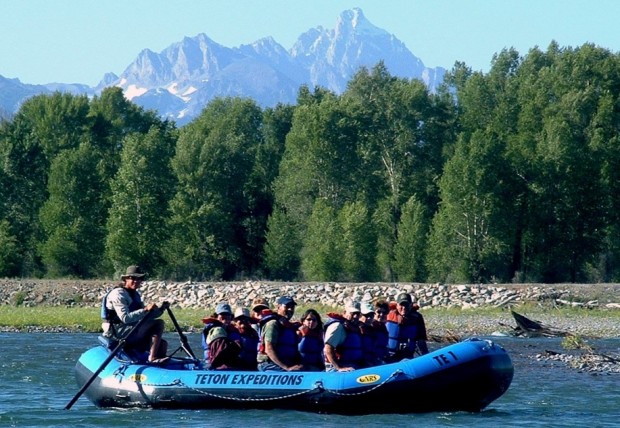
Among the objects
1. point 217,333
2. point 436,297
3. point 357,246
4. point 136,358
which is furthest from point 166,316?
point 217,333

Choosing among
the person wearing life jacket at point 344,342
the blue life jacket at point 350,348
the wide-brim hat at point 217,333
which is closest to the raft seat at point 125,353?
the wide-brim hat at point 217,333

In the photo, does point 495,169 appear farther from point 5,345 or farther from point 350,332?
point 350,332

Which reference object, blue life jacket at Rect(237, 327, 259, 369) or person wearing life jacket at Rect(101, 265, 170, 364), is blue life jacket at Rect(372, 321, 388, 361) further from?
person wearing life jacket at Rect(101, 265, 170, 364)

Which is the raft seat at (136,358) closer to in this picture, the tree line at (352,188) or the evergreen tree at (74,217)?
the tree line at (352,188)

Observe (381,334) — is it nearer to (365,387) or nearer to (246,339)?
(365,387)

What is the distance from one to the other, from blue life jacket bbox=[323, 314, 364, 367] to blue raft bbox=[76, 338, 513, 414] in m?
0.45

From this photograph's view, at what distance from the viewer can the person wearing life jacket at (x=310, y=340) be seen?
60.1 feet

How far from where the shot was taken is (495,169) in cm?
4769

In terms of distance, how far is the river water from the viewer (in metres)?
17.4

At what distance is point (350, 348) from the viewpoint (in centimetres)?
1817

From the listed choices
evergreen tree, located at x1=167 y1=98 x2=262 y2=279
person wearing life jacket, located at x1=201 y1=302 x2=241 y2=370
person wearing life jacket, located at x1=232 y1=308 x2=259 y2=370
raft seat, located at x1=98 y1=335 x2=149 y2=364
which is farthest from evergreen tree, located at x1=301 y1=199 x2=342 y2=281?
person wearing life jacket, located at x1=201 y1=302 x2=241 y2=370

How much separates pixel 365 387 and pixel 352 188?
118ft

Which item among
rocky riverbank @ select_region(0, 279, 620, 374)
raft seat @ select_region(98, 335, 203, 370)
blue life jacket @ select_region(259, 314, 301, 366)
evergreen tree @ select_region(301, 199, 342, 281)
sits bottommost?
raft seat @ select_region(98, 335, 203, 370)

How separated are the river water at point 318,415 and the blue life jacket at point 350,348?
35.4 inches
